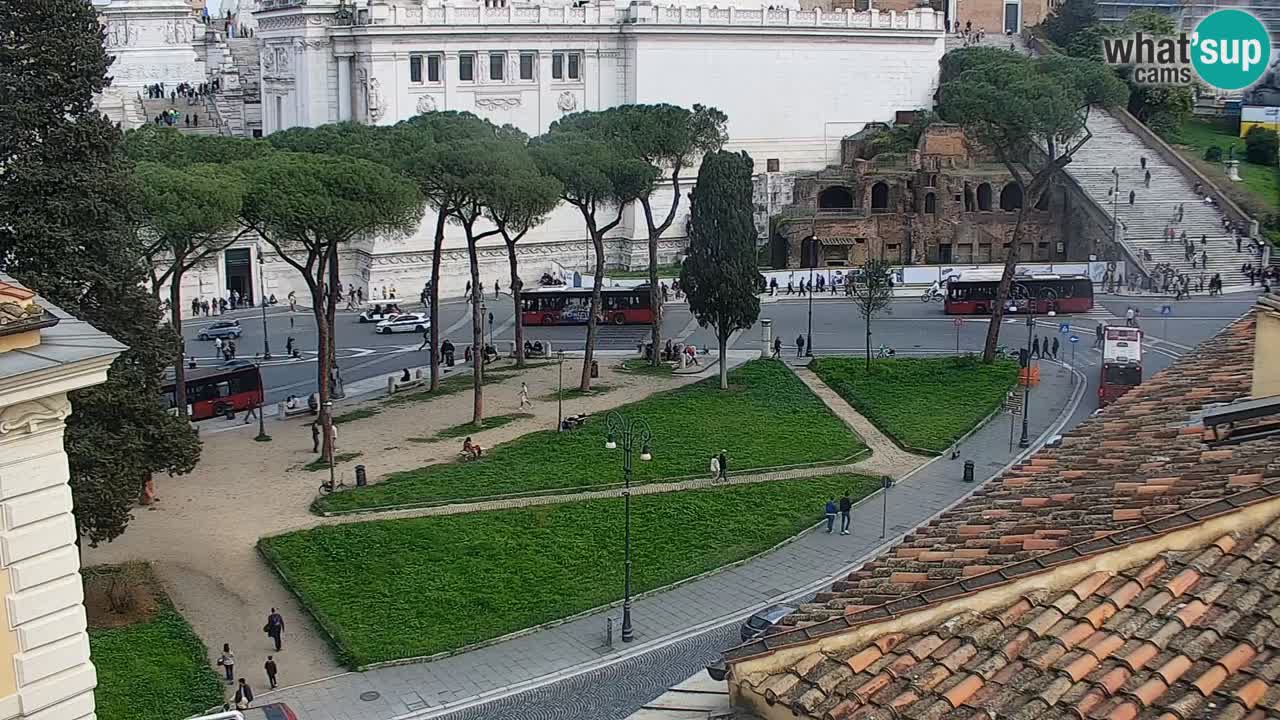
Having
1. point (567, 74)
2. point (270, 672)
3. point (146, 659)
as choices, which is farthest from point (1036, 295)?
point (146, 659)

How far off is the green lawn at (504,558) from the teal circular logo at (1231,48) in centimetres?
1152

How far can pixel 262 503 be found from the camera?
101ft

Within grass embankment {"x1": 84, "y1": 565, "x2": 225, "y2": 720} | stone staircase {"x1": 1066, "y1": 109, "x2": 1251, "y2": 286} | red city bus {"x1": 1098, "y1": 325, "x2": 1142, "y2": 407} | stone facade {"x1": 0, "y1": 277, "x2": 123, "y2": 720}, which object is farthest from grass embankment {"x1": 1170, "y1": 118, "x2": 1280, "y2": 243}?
stone facade {"x1": 0, "y1": 277, "x2": 123, "y2": 720}

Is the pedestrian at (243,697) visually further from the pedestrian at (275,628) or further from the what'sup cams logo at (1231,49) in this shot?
the what'sup cams logo at (1231,49)

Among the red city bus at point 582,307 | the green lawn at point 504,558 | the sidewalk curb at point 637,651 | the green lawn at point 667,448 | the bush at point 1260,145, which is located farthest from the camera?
the bush at point 1260,145

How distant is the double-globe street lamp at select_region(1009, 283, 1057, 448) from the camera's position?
35156 millimetres

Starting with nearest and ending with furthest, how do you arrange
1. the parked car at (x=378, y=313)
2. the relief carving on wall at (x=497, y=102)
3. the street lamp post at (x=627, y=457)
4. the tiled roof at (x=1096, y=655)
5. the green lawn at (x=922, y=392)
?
the tiled roof at (x=1096, y=655), the street lamp post at (x=627, y=457), the green lawn at (x=922, y=392), the parked car at (x=378, y=313), the relief carving on wall at (x=497, y=102)

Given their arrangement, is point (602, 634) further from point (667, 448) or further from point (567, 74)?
point (567, 74)

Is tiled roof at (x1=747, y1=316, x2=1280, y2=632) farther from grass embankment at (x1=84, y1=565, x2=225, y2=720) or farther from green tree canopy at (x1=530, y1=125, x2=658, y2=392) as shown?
green tree canopy at (x1=530, y1=125, x2=658, y2=392)

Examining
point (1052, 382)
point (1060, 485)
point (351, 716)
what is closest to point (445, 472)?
point (351, 716)

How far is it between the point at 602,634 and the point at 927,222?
42.7m

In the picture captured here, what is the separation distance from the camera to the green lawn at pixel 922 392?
36.0 metres

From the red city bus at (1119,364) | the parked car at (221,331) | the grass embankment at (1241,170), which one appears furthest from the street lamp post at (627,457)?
the grass embankment at (1241,170)

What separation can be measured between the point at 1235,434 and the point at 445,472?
23.8 metres
